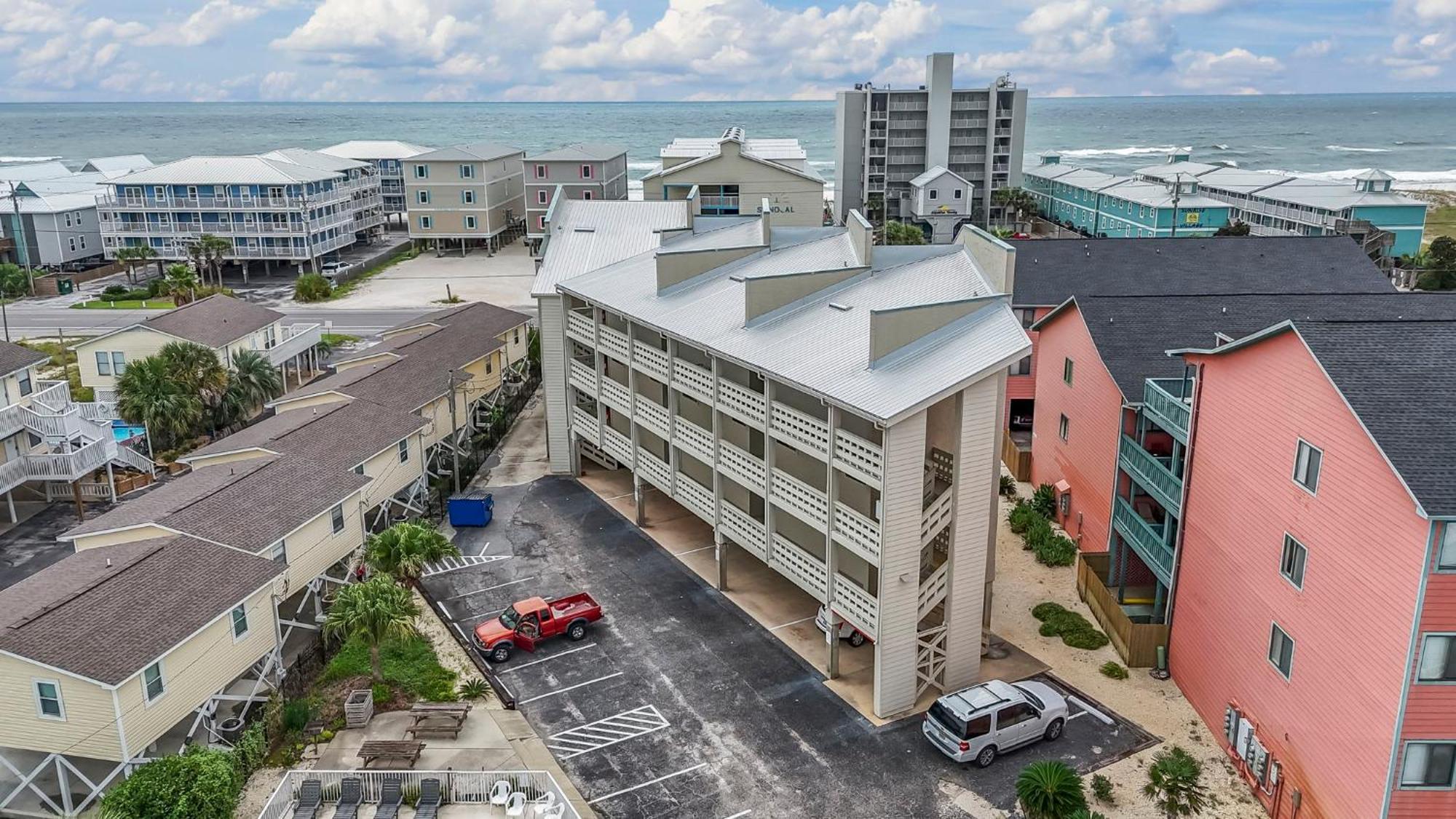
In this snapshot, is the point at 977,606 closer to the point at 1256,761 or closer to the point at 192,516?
the point at 1256,761

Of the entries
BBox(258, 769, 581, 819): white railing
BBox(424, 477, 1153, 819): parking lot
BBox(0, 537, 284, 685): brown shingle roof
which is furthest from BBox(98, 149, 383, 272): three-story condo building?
BBox(258, 769, 581, 819): white railing

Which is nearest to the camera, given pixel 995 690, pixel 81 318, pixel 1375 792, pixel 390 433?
pixel 1375 792

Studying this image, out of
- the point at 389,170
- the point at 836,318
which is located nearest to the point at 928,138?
the point at 389,170

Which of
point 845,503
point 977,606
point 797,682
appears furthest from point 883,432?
point 797,682

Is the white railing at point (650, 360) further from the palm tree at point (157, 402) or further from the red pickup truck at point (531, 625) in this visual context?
the palm tree at point (157, 402)

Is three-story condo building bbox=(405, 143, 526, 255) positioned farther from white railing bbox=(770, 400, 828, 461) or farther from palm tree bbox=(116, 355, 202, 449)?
white railing bbox=(770, 400, 828, 461)

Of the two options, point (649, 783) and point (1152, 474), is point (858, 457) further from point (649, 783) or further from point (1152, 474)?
point (1152, 474)

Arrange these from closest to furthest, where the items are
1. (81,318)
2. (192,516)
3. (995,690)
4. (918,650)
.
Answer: (995,690), (918,650), (192,516), (81,318)
